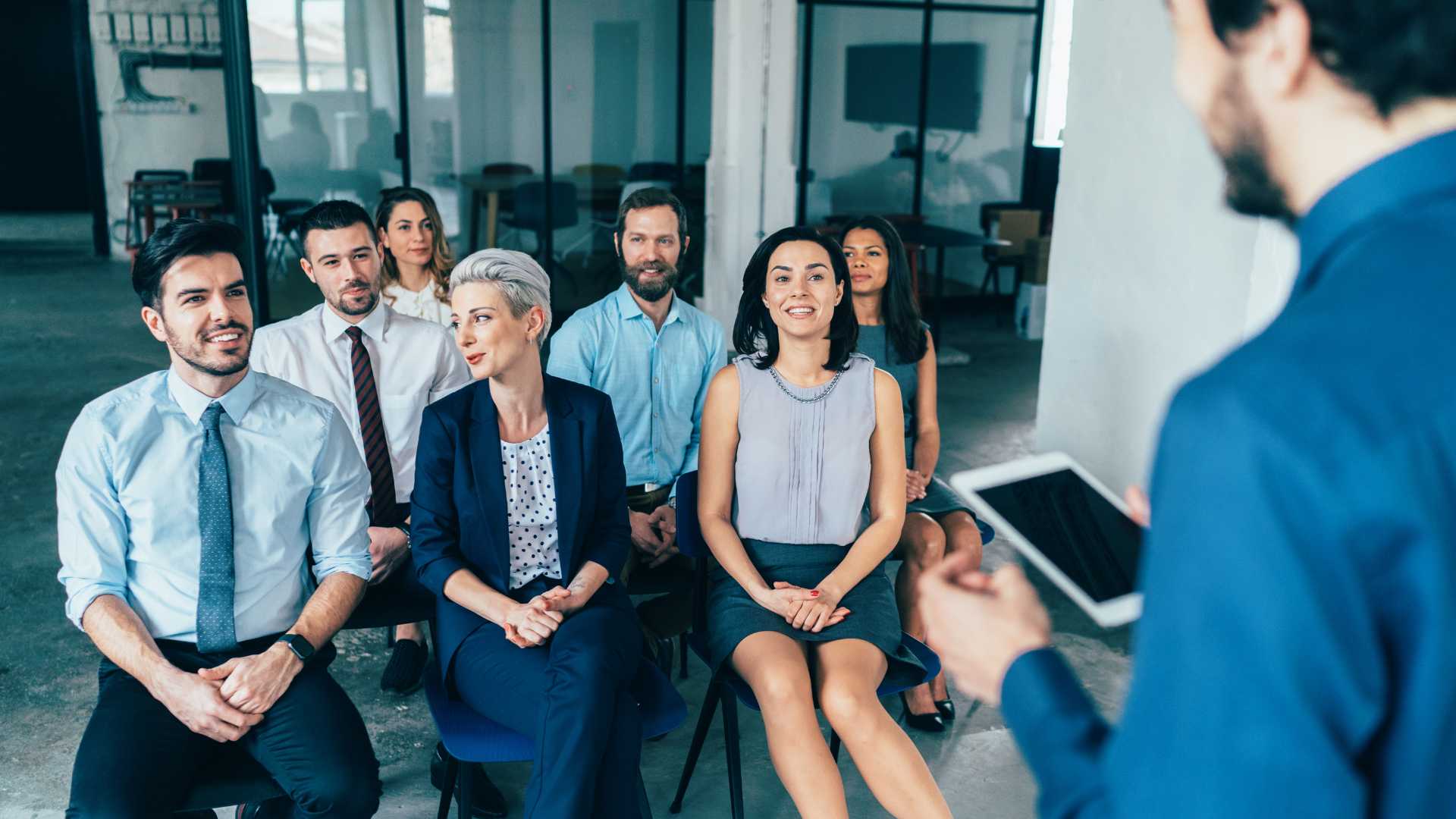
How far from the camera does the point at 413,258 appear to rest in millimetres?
4262

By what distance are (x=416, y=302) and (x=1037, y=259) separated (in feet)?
21.3

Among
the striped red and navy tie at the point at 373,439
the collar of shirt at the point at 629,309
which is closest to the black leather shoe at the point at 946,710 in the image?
the collar of shirt at the point at 629,309

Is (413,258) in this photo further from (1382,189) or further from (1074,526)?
(1382,189)

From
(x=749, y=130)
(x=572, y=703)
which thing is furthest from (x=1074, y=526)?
(x=749, y=130)

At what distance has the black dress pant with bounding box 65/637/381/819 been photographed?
210cm

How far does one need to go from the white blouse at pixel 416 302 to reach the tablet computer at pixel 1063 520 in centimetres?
317

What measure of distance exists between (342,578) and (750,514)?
3.26 ft

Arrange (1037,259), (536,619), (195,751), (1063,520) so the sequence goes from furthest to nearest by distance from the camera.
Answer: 1. (1037,259)
2. (536,619)
3. (195,751)
4. (1063,520)

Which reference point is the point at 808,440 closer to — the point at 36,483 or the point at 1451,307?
the point at 1451,307

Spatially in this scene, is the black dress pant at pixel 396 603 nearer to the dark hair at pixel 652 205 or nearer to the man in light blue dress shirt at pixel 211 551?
the man in light blue dress shirt at pixel 211 551

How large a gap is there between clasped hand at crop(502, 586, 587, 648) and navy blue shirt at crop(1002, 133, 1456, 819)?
6.26ft

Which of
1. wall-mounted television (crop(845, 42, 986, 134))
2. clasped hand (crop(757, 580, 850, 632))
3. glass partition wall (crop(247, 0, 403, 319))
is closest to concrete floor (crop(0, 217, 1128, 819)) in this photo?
clasped hand (crop(757, 580, 850, 632))

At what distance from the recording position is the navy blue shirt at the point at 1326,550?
2.24ft

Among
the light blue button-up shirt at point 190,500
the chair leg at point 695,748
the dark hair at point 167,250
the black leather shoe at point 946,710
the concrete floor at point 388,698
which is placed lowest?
the concrete floor at point 388,698
